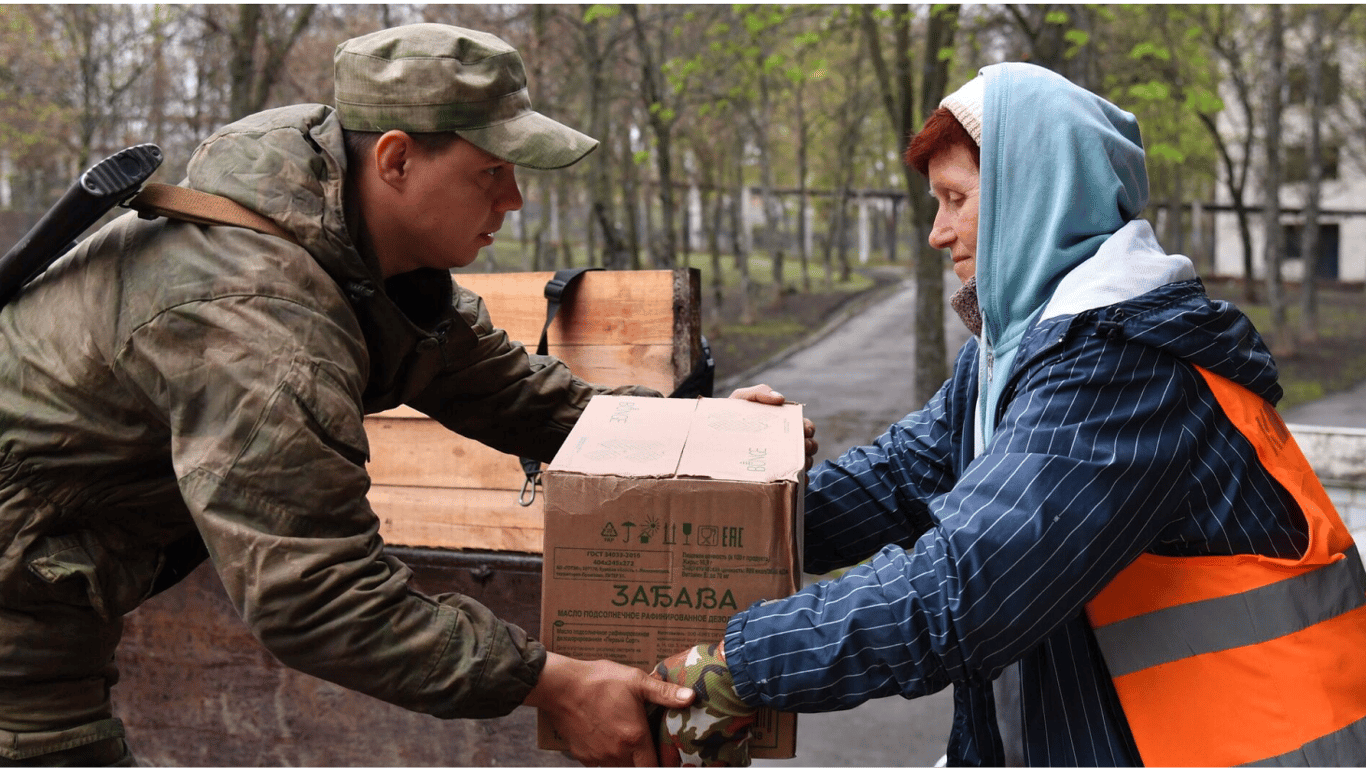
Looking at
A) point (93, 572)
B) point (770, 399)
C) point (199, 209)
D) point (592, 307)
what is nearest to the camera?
point (199, 209)

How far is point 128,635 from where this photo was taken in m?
3.78

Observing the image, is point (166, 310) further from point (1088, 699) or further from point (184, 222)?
point (1088, 699)

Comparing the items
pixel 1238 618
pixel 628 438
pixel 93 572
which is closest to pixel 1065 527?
pixel 1238 618

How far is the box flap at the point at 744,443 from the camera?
2.05m

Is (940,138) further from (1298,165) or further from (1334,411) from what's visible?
(1298,165)

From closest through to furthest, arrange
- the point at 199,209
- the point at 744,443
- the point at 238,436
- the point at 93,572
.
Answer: the point at 238,436, the point at 199,209, the point at 93,572, the point at 744,443

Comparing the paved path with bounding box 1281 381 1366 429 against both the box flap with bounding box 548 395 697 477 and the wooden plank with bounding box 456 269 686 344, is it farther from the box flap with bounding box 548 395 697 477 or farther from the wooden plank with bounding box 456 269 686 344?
the box flap with bounding box 548 395 697 477

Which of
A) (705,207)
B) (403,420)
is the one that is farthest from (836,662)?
(705,207)

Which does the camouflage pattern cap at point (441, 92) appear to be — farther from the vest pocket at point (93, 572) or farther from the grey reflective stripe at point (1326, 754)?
the grey reflective stripe at point (1326, 754)

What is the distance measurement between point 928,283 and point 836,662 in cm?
878

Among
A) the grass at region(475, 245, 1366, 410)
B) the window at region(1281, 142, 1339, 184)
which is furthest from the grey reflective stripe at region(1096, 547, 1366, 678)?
the window at region(1281, 142, 1339, 184)

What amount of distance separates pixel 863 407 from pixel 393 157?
43.9ft

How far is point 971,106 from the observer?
225 cm

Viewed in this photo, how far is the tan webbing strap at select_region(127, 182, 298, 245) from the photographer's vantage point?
1981 mm
